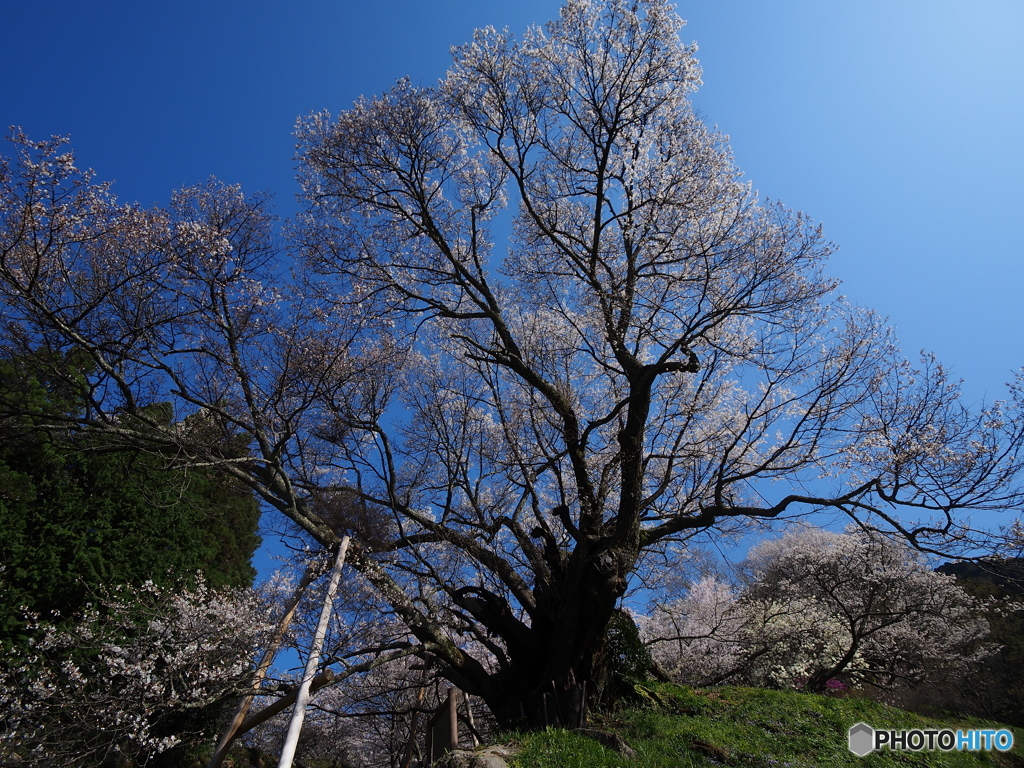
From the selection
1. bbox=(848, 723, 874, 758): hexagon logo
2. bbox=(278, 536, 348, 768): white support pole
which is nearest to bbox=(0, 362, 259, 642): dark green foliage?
bbox=(278, 536, 348, 768): white support pole

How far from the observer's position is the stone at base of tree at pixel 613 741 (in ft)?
17.5

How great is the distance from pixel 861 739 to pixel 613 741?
10.7 ft

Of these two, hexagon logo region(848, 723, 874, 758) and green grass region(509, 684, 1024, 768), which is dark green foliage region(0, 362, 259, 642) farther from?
hexagon logo region(848, 723, 874, 758)

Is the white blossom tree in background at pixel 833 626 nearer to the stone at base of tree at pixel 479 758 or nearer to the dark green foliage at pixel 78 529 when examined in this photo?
the stone at base of tree at pixel 479 758

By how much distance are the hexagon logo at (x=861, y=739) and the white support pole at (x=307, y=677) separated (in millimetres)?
6134

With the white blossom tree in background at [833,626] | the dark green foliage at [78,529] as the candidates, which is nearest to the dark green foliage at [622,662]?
the white blossom tree in background at [833,626]

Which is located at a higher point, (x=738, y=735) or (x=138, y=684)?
(x=138, y=684)

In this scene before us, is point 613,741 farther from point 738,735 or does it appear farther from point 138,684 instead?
point 138,684

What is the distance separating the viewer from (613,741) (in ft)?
18.3

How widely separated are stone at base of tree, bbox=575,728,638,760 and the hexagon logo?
8.95ft

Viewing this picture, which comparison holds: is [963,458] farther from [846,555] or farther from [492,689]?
[846,555]

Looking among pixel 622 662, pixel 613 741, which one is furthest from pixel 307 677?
pixel 622 662

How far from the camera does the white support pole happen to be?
4.74m

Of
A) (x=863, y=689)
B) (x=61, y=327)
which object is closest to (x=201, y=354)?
(x=61, y=327)
